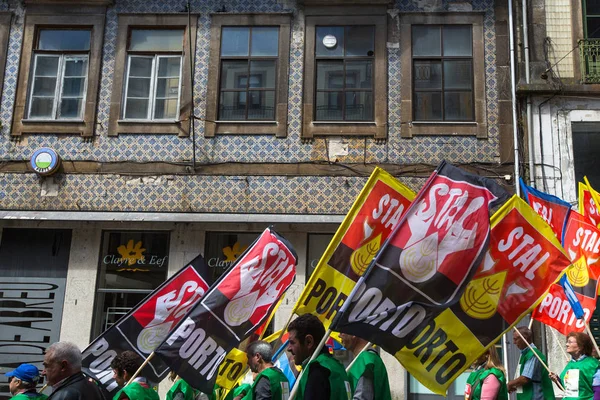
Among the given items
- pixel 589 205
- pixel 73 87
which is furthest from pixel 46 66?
pixel 589 205

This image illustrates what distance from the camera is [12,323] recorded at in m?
→ 13.6

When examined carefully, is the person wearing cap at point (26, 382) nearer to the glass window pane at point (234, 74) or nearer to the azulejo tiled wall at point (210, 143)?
the azulejo tiled wall at point (210, 143)

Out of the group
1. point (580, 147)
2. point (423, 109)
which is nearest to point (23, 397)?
point (423, 109)

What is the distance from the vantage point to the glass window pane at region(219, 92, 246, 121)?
1422 cm

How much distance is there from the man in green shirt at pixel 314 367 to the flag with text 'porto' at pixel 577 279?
16.9ft

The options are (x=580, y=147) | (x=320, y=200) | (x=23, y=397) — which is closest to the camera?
(x=23, y=397)

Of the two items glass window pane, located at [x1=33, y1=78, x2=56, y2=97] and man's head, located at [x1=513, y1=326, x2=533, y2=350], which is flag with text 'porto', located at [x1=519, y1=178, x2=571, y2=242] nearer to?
man's head, located at [x1=513, y1=326, x2=533, y2=350]

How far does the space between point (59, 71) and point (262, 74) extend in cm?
409

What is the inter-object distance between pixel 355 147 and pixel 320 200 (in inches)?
48.6

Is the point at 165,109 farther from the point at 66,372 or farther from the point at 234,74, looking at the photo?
the point at 66,372

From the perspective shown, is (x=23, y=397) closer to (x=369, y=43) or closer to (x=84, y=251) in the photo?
(x=84, y=251)

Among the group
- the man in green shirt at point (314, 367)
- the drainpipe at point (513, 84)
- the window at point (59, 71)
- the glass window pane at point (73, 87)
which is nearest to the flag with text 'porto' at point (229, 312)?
the man in green shirt at point (314, 367)

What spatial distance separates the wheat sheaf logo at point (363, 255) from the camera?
7.03 metres

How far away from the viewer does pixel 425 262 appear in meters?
5.73
